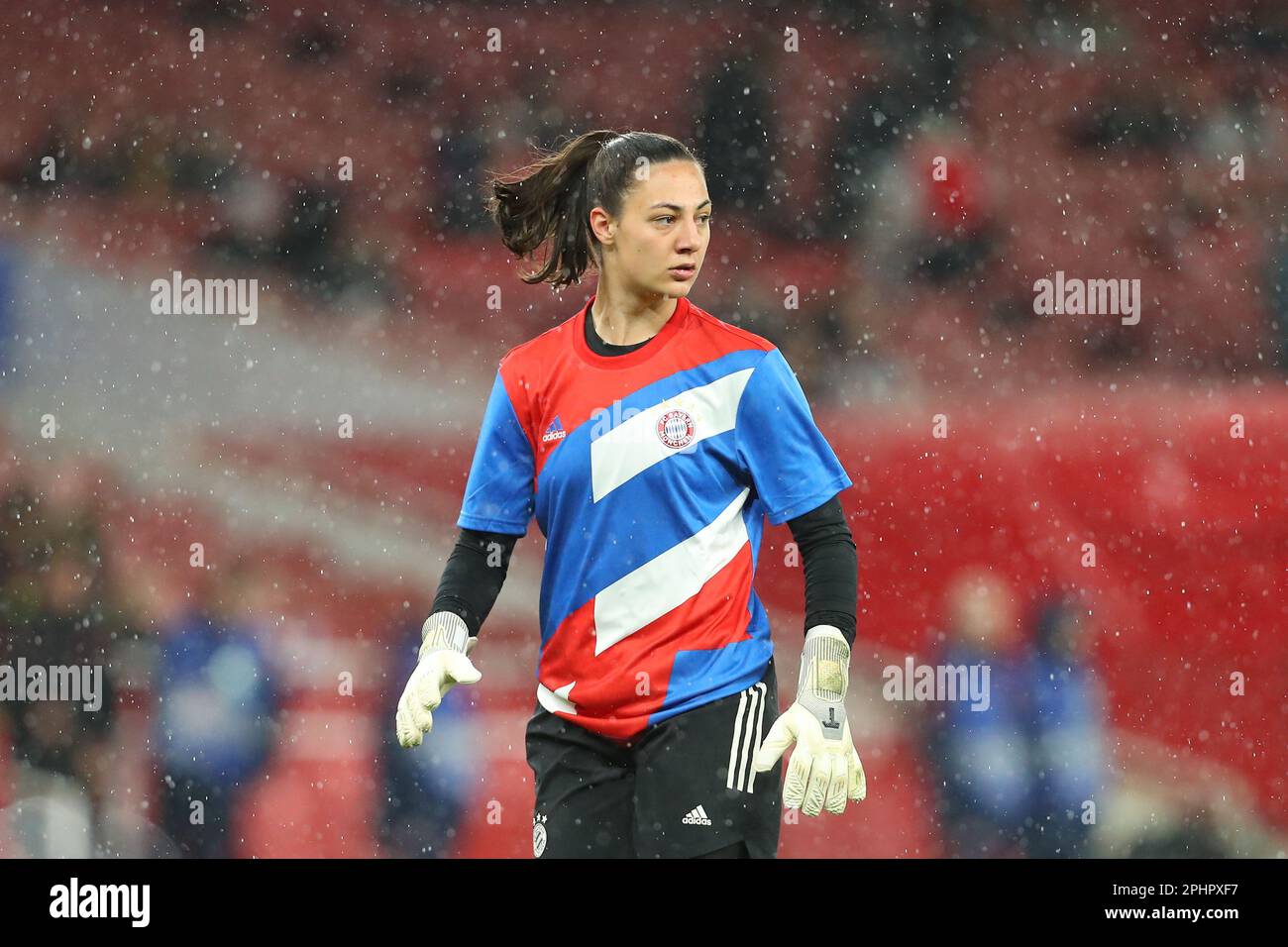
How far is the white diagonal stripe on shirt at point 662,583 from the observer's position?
2.89 m

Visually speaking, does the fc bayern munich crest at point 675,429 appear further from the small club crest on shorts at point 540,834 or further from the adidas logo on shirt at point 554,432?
the small club crest on shorts at point 540,834

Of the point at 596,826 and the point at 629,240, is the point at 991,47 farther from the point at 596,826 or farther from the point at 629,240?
the point at 596,826

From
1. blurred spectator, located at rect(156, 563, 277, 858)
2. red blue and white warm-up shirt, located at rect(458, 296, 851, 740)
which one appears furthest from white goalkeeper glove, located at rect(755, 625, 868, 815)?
blurred spectator, located at rect(156, 563, 277, 858)

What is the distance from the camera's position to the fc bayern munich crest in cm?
291

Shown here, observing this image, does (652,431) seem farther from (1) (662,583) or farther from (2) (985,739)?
(2) (985,739)

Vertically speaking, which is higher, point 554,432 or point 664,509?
point 554,432

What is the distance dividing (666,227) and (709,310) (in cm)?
315

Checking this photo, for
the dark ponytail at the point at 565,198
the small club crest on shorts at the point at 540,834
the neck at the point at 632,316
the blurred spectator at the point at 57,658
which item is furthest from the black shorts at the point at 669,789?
the blurred spectator at the point at 57,658

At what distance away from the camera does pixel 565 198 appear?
10.5 feet

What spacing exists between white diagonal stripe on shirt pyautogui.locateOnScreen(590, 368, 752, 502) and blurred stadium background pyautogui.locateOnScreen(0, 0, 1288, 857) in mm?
3030

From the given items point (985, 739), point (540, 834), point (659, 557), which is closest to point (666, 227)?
point (659, 557)

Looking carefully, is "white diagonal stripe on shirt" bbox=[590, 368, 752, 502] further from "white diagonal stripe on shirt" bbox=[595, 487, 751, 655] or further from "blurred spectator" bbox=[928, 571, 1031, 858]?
"blurred spectator" bbox=[928, 571, 1031, 858]

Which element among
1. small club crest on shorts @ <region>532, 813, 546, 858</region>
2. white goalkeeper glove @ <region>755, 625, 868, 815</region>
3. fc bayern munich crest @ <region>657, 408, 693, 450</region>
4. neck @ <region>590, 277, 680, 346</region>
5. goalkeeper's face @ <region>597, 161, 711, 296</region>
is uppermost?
goalkeeper's face @ <region>597, 161, 711, 296</region>

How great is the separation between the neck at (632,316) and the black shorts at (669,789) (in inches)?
27.0
